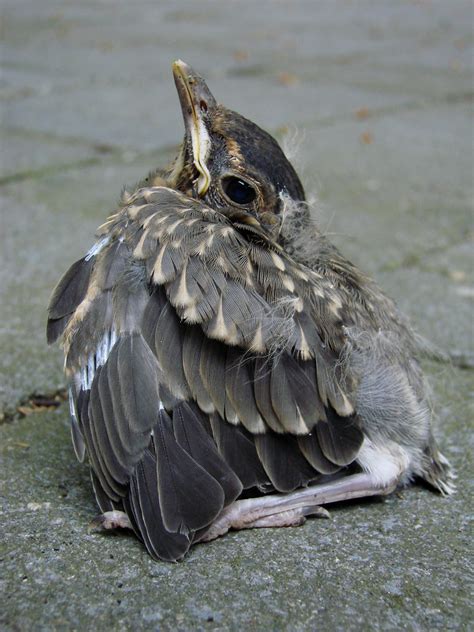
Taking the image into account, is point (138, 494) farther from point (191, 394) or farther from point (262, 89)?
point (262, 89)

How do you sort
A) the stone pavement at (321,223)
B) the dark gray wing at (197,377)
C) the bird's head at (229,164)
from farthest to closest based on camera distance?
the bird's head at (229,164) → the dark gray wing at (197,377) → the stone pavement at (321,223)

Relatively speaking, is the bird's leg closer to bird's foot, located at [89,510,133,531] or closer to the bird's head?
bird's foot, located at [89,510,133,531]

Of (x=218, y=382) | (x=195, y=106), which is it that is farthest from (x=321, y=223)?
(x=218, y=382)

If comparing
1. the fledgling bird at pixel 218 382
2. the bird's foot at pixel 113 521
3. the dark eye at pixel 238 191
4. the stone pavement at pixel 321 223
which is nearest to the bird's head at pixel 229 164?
the dark eye at pixel 238 191

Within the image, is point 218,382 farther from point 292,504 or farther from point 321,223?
point 321,223

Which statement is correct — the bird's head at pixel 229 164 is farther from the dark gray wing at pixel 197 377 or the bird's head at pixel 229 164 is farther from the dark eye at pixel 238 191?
the dark gray wing at pixel 197 377

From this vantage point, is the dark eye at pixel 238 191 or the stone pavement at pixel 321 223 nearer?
the stone pavement at pixel 321 223

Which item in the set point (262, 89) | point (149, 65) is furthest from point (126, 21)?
point (262, 89)
